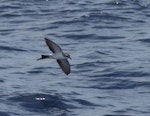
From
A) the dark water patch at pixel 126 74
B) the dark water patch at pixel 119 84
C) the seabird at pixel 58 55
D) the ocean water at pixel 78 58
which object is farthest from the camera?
the dark water patch at pixel 126 74

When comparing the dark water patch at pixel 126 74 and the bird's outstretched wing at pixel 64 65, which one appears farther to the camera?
the dark water patch at pixel 126 74

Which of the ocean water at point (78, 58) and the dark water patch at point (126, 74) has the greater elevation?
the ocean water at point (78, 58)

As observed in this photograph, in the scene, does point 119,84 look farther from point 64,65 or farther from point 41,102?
point 41,102

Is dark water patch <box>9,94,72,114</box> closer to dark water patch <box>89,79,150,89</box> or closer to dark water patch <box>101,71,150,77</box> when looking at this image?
dark water patch <box>89,79,150,89</box>

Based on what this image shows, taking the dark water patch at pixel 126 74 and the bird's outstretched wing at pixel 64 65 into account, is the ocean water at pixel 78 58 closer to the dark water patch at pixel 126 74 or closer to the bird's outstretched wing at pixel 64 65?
the dark water patch at pixel 126 74

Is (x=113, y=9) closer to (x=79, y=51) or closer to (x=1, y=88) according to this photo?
(x=79, y=51)

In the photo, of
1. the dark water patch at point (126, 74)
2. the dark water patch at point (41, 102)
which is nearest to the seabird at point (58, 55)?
the dark water patch at point (41, 102)

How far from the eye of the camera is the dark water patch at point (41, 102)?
17203 mm

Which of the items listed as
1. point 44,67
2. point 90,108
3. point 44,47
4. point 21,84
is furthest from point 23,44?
point 90,108

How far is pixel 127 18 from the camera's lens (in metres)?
28.1

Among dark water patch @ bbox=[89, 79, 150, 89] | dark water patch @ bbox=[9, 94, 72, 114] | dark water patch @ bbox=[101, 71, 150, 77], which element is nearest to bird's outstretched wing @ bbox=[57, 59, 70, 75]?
dark water patch @ bbox=[9, 94, 72, 114]

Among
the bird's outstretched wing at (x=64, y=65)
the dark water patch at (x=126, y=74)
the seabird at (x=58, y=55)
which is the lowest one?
the dark water patch at (x=126, y=74)

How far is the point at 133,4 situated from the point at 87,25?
13.3 feet

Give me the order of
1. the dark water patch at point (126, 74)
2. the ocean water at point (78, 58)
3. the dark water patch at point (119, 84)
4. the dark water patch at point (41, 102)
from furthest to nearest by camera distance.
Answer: the dark water patch at point (126, 74)
the dark water patch at point (119, 84)
the ocean water at point (78, 58)
the dark water patch at point (41, 102)
